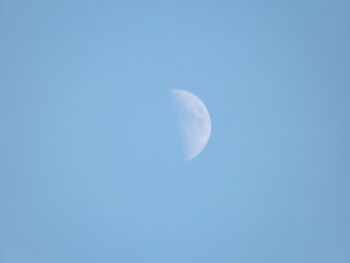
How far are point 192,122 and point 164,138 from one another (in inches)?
8.5

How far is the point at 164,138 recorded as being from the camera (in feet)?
8.09

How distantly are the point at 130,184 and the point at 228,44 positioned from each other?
115cm

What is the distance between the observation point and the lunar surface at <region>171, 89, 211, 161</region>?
247cm

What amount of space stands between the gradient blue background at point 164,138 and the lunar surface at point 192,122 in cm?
5

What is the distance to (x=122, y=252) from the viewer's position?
8.03ft

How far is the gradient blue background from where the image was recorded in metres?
2.45

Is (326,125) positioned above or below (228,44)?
below

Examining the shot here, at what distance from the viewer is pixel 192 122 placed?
248 cm

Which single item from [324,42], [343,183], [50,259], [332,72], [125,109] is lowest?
[50,259]

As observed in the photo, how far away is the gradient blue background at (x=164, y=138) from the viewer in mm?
2445

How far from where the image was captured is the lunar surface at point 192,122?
2471 millimetres

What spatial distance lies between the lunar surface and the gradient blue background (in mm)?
45

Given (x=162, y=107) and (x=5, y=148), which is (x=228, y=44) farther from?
(x=5, y=148)

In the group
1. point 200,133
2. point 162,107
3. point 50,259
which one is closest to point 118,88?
point 162,107
